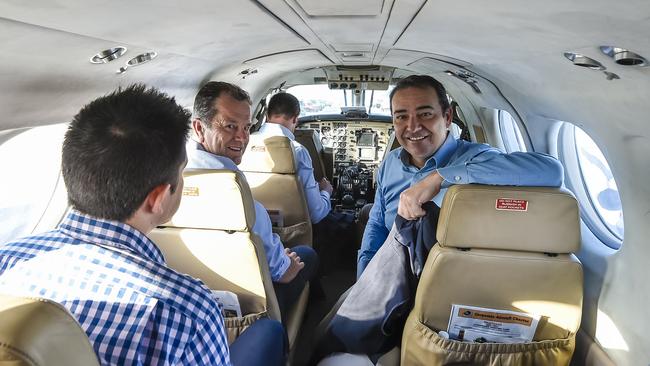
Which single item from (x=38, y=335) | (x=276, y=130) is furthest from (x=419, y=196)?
(x=276, y=130)

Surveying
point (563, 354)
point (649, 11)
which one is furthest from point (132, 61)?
point (563, 354)

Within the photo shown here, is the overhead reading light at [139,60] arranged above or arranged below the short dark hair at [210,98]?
above

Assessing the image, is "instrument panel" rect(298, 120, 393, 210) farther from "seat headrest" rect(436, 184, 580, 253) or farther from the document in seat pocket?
"seat headrest" rect(436, 184, 580, 253)

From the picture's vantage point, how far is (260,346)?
181 centimetres

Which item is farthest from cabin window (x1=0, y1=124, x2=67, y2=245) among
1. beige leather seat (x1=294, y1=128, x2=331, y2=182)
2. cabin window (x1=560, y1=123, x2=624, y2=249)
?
cabin window (x1=560, y1=123, x2=624, y2=249)

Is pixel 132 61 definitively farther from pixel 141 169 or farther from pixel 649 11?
pixel 649 11

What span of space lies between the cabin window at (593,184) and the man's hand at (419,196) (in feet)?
3.47

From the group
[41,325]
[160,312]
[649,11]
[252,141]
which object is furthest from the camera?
[252,141]

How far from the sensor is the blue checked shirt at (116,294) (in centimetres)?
94

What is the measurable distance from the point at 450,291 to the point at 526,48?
1291mm

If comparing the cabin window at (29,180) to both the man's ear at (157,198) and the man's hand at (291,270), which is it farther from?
the man's ear at (157,198)

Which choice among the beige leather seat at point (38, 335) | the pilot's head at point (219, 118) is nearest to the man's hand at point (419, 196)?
the pilot's head at point (219, 118)

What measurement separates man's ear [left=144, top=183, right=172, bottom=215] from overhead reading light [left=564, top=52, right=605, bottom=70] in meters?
1.80

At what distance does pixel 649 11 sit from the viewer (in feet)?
4.27
